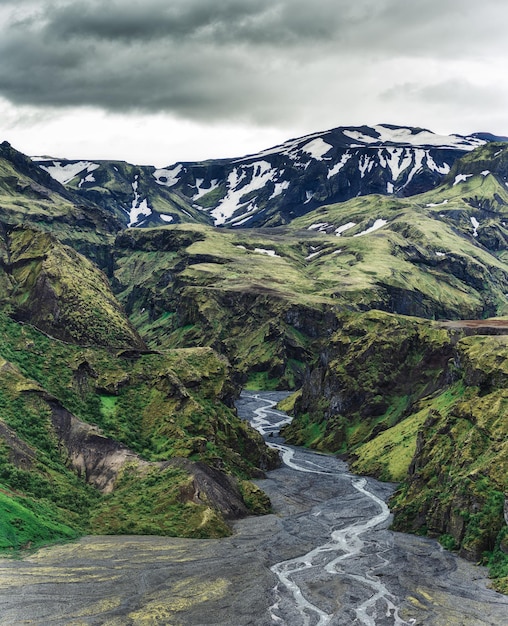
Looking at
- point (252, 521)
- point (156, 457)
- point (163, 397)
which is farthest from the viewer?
→ point (163, 397)

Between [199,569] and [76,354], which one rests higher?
[76,354]

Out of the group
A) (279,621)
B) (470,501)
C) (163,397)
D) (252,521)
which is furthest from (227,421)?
(279,621)

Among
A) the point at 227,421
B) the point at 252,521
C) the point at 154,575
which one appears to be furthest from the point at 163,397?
the point at 154,575

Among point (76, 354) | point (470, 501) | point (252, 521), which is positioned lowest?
point (252, 521)

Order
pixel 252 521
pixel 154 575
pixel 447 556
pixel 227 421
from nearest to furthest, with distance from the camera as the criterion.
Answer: pixel 154 575
pixel 447 556
pixel 252 521
pixel 227 421

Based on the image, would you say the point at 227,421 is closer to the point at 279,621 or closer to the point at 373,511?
the point at 373,511

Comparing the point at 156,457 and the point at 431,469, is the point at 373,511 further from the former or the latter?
the point at 156,457

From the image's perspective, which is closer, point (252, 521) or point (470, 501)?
point (470, 501)
